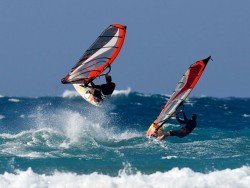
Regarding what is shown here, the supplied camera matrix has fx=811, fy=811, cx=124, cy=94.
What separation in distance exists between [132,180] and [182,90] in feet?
7.34

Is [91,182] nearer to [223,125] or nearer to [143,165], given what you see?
[143,165]

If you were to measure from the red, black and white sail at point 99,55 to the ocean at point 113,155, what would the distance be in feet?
7.19

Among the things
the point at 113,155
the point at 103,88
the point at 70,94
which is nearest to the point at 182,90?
the point at 103,88

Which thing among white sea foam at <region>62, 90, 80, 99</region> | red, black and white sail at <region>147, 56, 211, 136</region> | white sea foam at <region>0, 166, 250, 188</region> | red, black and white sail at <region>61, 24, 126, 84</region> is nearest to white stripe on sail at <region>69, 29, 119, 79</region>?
red, black and white sail at <region>61, 24, 126, 84</region>

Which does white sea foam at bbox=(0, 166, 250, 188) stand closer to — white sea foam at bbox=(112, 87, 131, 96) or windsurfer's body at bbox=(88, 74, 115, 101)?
windsurfer's body at bbox=(88, 74, 115, 101)

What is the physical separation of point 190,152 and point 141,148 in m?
1.27

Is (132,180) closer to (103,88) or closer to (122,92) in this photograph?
(103,88)

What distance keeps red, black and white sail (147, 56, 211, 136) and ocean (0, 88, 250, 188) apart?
5.11 ft

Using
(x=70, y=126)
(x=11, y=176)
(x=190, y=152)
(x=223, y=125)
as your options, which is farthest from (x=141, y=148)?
(x=223, y=125)

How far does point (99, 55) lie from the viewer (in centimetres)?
1822

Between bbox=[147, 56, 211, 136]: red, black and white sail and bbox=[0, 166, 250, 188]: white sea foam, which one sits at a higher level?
bbox=[147, 56, 211, 136]: red, black and white sail

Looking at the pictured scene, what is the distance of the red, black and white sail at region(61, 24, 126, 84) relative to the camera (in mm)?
17547

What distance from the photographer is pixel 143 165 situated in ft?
62.1

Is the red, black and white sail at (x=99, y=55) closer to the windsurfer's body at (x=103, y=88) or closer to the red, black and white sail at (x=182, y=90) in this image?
the windsurfer's body at (x=103, y=88)
